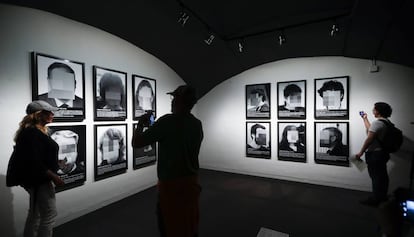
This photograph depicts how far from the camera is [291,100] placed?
4828 mm

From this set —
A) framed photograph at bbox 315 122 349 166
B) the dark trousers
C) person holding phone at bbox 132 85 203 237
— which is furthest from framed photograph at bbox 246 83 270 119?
person holding phone at bbox 132 85 203 237

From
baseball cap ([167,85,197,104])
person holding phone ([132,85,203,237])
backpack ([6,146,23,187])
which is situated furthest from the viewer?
backpack ([6,146,23,187])

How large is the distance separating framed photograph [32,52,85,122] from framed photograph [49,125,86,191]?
0.17 m

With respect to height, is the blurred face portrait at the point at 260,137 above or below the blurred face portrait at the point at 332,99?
below

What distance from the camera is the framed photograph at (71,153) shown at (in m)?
2.86

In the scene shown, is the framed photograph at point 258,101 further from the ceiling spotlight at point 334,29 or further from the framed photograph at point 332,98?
the ceiling spotlight at point 334,29

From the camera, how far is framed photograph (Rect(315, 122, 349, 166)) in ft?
14.2

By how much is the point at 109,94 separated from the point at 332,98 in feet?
15.1

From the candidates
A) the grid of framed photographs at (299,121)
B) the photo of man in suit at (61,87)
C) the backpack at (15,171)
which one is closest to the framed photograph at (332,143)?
the grid of framed photographs at (299,121)

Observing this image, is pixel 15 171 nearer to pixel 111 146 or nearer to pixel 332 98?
pixel 111 146

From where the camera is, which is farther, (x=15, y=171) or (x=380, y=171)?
(x=380, y=171)

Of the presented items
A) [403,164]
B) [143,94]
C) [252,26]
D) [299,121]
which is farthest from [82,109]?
→ [403,164]

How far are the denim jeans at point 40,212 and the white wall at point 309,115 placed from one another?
4.34 meters

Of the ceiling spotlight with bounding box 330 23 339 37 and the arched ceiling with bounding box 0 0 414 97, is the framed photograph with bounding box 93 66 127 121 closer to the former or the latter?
the arched ceiling with bounding box 0 0 414 97
